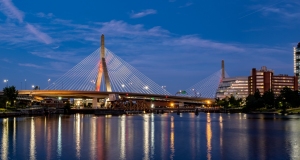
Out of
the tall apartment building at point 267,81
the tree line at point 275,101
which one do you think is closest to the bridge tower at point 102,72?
the tree line at point 275,101

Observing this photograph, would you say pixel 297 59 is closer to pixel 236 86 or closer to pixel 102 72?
pixel 236 86

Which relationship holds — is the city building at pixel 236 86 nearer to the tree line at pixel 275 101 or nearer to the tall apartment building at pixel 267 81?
the tall apartment building at pixel 267 81

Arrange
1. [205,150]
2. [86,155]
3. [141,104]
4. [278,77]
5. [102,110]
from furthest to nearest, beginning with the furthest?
[278,77] → [141,104] → [102,110] → [205,150] → [86,155]

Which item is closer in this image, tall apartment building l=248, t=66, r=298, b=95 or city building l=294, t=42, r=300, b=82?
tall apartment building l=248, t=66, r=298, b=95

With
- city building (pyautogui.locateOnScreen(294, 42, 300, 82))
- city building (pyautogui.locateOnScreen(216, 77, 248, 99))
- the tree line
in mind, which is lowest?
the tree line

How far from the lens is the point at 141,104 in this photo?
13812 cm

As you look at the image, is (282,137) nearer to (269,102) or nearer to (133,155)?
(133,155)

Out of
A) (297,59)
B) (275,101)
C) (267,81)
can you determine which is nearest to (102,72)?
(275,101)

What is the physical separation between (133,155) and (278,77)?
472 ft

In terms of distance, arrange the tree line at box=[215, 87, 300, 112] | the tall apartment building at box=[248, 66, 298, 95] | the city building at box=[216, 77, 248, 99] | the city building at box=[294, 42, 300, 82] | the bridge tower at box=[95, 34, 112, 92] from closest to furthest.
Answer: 1. the bridge tower at box=[95, 34, 112, 92]
2. the tree line at box=[215, 87, 300, 112]
3. the tall apartment building at box=[248, 66, 298, 95]
4. the city building at box=[216, 77, 248, 99]
5. the city building at box=[294, 42, 300, 82]

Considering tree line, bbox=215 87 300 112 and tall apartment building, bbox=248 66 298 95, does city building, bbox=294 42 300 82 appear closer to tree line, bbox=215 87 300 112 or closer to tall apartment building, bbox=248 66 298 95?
tall apartment building, bbox=248 66 298 95

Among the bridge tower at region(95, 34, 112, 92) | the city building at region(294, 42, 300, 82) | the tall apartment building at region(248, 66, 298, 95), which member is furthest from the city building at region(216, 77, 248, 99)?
the bridge tower at region(95, 34, 112, 92)

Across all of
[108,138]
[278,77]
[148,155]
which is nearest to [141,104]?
[278,77]

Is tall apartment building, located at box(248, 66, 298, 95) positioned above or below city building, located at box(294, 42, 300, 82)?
below
